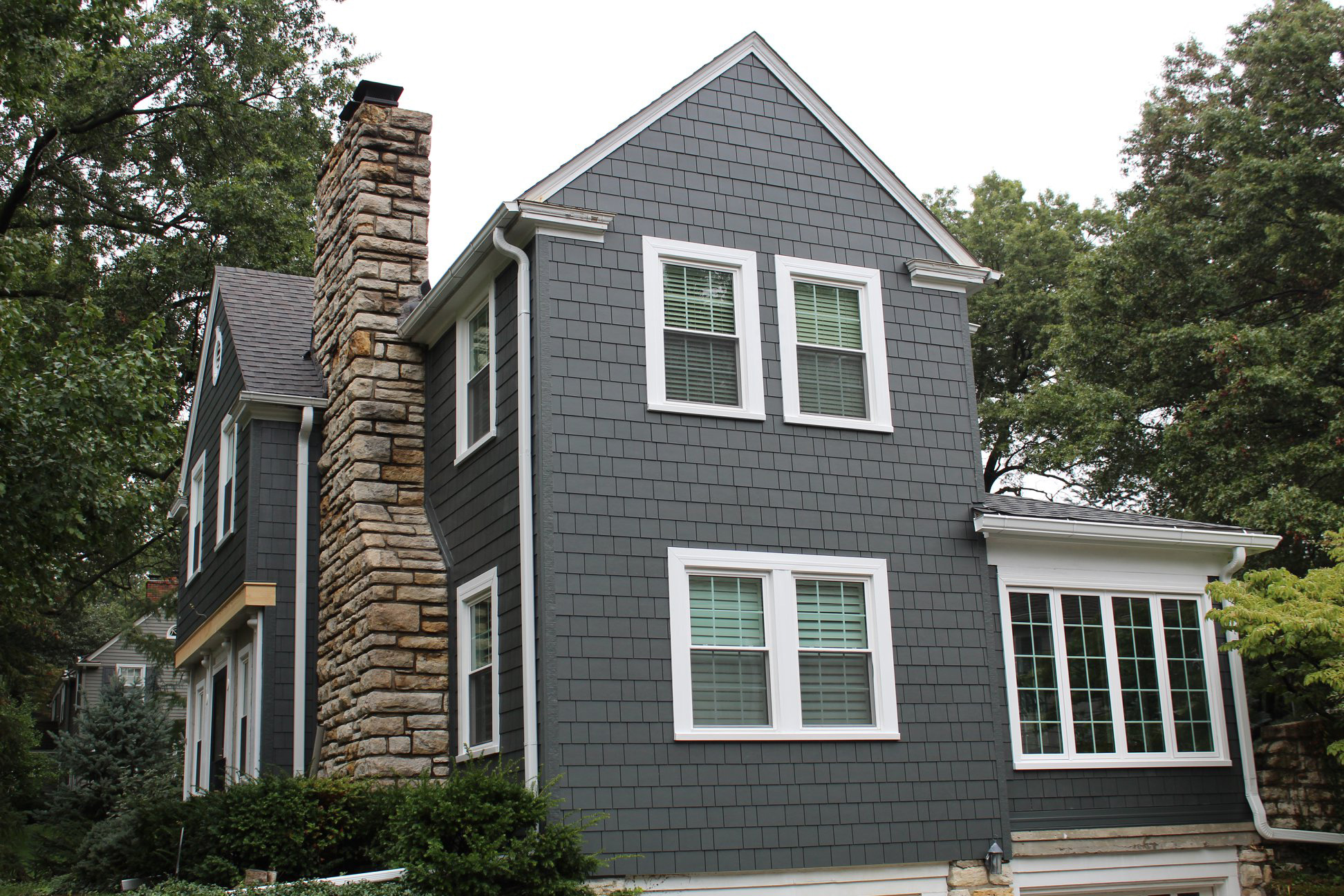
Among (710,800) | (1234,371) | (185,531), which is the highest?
(1234,371)

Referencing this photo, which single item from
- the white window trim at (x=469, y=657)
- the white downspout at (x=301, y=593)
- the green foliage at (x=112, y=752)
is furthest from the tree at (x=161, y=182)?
the white window trim at (x=469, y=657)

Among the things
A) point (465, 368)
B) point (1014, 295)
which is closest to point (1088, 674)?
point (465, 368)

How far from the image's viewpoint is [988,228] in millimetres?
32156

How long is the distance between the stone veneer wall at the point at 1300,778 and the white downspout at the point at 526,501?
7.65 meters

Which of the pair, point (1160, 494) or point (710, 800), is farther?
point (1160, 494)

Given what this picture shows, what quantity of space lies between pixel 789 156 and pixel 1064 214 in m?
22.1

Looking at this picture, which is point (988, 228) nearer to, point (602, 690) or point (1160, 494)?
point (1160, 494)

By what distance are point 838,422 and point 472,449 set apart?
3.31 metres

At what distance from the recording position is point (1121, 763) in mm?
11625

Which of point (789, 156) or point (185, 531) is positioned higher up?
point (789, 156)

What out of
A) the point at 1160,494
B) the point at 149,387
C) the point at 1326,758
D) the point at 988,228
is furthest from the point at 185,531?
the point at 988,228

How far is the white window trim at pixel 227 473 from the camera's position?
1517 centimetres

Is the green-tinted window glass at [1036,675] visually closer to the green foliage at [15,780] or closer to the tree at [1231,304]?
the tree at [1231,304]

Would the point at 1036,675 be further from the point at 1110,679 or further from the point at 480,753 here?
the point at 480,753
